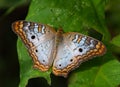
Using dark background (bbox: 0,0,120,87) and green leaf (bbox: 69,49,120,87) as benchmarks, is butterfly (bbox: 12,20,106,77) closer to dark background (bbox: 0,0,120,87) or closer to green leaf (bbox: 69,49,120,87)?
green leaf (bbox: 69,49,120,87)

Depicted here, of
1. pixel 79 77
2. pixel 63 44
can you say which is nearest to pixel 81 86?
pixel 79 77

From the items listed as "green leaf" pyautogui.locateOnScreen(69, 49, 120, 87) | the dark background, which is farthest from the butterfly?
the dark background

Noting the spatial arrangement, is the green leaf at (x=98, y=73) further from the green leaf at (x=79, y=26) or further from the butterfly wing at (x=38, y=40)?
the butterfly wing at (x=38, y=40)

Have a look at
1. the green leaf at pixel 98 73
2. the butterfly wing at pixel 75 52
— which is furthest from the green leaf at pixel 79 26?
the butterfly wing at pixel 75 52

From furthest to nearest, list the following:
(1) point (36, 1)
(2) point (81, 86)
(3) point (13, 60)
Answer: (3) point (13, 60) → (1) point (36, 1) → (2) point (81, 86)

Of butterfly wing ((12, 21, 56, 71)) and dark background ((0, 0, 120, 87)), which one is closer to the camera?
butterfly wing ((12, 21, 56, 71))

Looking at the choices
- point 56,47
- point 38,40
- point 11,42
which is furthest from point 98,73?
point 11,42

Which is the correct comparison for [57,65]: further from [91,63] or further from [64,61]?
[91,63]

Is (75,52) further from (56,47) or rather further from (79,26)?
(79,26)
